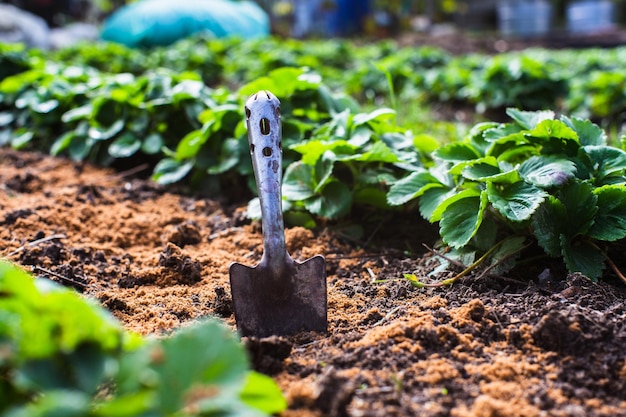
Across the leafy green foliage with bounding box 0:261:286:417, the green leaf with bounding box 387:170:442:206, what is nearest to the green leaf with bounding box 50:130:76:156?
the green leaf with bounding box 387:170:442:206

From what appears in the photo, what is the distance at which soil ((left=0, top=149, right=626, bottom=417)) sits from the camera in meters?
1.27

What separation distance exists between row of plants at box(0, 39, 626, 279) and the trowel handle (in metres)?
0.55

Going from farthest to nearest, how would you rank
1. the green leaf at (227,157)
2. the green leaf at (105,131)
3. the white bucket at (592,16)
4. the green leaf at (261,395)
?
the white bucket at (592,16) → the green leaf at (105,131) → the green leaf at (227,157) → the green leaf at (261,395)

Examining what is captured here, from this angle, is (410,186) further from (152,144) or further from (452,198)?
(152,144)

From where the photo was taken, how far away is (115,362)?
0.96m

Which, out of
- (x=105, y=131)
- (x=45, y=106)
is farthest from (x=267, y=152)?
(x=45, y=106)

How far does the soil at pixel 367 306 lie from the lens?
1273mm

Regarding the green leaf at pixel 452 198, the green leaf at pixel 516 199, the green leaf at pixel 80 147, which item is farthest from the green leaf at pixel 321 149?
the green leaf at pixel 80 147

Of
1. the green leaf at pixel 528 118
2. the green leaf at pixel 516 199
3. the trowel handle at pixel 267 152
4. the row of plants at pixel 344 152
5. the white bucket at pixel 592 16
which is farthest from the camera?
the white bucket at pixel 592 16

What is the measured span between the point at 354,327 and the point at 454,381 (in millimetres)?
359

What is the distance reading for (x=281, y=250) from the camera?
1590mm

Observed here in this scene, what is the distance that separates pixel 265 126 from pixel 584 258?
0.98 meters

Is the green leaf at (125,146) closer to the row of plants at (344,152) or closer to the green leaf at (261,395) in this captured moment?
the row of plants at (344,152)

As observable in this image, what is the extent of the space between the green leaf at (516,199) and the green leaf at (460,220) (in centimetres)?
4
